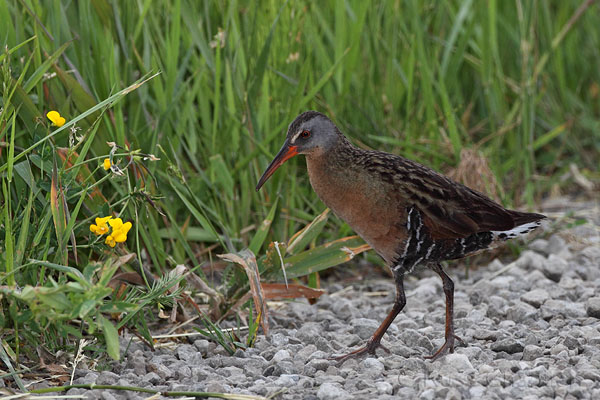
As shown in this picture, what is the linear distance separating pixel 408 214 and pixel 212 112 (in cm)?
168

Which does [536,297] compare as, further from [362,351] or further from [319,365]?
[319,365]

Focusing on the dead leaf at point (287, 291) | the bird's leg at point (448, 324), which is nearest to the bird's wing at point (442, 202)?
the bird's leg at point (448, 324)

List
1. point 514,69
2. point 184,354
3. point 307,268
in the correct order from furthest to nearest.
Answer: point 514,69 < point 307,268 < point 184,354

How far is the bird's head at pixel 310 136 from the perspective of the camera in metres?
3.54

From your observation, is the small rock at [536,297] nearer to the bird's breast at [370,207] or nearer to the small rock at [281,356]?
the bird's breast at [370,207]

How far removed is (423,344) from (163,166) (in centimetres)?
142

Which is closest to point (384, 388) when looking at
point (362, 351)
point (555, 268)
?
point (362, 351)

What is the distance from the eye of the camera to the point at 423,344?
3.47 m

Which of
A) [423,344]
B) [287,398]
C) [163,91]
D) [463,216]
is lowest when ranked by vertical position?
[423,344]

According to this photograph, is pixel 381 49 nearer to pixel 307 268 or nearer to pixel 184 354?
pixel 307 268

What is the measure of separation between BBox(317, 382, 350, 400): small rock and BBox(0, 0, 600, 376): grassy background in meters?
0.69

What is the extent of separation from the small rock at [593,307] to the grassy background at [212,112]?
1.13 metres

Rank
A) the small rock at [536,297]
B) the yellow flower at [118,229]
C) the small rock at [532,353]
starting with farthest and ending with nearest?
the small rock at [536,297]
the small rock at [532,353]
the yellow flower at [118,229]

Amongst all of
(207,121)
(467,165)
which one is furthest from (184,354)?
(467,165)
